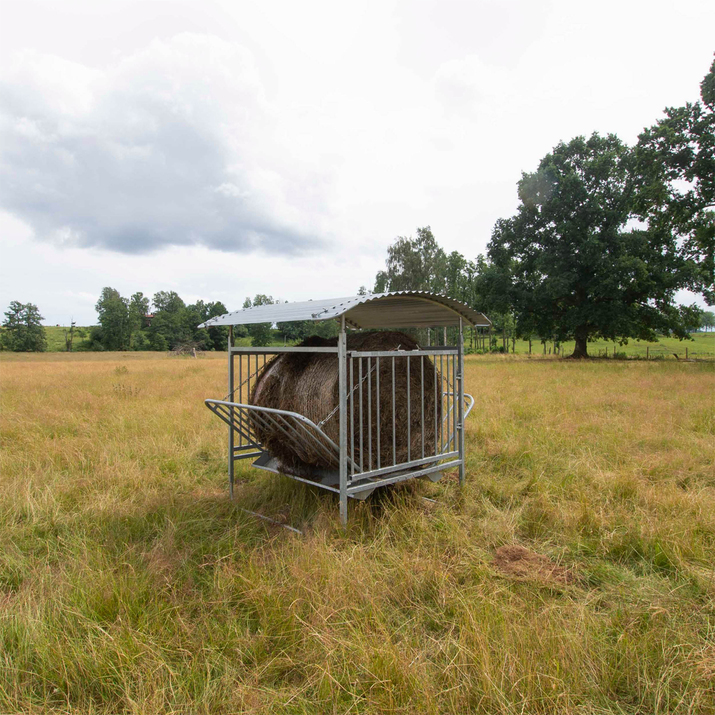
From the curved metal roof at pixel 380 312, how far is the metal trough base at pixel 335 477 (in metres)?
1.65

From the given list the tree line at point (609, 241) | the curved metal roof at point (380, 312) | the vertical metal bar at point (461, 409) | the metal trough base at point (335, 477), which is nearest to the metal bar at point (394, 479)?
the metal trough base at point (335, 477)

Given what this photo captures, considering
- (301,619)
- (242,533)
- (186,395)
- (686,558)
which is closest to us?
(301,619)

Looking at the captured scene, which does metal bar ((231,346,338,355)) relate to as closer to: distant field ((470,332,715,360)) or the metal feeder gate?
the metal feeder gate

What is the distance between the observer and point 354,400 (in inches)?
193

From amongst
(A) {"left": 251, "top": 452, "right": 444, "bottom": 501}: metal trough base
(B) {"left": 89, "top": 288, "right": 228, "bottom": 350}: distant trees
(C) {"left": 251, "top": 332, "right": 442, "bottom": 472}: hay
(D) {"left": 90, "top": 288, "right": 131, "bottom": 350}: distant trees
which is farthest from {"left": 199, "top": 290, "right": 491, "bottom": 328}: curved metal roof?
(D) {"left": 90, "top": 288, "right": 131, "bottom": 350}: distant trees

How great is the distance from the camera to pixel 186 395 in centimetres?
1349

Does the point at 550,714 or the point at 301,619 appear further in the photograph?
Answer: the point at 301,619

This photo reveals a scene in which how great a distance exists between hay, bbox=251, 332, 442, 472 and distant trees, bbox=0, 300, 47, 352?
8636 cm

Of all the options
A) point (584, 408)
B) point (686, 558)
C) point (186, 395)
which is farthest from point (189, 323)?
point (686, 558)

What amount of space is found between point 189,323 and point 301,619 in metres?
89.6

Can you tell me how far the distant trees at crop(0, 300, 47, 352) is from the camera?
2955 inches

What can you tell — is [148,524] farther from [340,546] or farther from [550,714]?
[550,714]

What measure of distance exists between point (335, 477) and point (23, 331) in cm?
9064

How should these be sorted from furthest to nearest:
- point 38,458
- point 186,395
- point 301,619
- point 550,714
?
1. point 186,395
2. point 38,458
3. point 301,619
4. point 550,714
